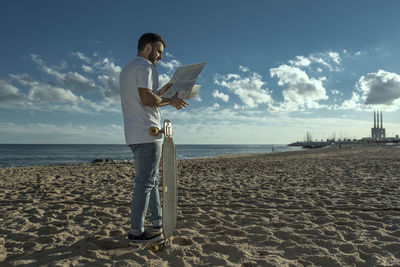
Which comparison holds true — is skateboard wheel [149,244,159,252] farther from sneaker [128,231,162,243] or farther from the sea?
the sea

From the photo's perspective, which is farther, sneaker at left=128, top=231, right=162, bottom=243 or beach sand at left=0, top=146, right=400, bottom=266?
sneaker at left=128, top=231, right=162, bottom=243

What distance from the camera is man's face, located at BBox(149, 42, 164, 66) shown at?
2.64m

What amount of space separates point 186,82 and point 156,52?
482mm

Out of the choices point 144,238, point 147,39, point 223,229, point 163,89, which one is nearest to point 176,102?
point 163,89

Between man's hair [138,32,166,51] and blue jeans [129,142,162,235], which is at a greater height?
man's hair [138,32,166,51]

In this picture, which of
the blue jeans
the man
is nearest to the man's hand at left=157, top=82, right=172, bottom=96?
the man

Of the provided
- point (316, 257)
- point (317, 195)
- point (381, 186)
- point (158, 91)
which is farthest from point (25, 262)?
point (381, 186)

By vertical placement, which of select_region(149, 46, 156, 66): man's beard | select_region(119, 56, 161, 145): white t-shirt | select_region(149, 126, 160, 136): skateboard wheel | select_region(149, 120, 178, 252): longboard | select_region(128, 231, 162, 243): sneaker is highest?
select_region(149, 46, 156, 66): man's beard

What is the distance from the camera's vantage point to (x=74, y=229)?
3256 millimetres

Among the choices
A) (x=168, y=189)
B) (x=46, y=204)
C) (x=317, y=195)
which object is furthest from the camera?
(x=317, y=195)

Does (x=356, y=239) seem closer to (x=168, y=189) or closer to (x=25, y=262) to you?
(x=168, y=189)

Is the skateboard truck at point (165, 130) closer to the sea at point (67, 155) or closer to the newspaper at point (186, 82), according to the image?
the newspaper at point (186, 82)

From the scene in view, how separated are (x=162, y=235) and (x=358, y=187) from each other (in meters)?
5.01

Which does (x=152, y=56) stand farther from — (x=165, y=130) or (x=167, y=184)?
(x=167, y=184)
